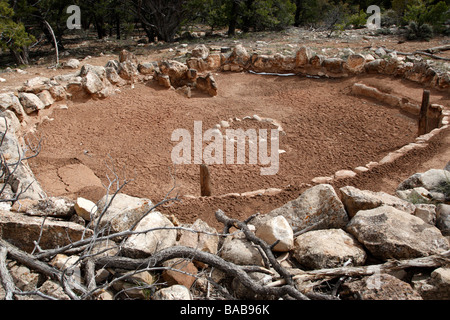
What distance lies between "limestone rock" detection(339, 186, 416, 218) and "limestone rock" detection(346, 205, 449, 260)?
9.0 inches

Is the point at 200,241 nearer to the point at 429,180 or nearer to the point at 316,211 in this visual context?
the point at 316,211

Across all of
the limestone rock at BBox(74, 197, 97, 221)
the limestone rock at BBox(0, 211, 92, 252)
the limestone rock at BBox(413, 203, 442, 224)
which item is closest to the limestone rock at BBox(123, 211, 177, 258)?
the limestone rock at BBox(0, 211, 92, 252)

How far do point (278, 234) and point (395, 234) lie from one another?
1114 mm

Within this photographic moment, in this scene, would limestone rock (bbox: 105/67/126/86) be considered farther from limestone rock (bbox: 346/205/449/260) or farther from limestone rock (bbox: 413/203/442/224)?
limestone rock (bbox: 413/203/442/224)

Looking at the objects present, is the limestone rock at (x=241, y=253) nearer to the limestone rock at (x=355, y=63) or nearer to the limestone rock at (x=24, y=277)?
the limestone rock at (x=24, y=277)

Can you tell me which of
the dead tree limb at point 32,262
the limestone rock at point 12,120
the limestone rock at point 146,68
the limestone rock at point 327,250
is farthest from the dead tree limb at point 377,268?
the limestone rock at point 146,68

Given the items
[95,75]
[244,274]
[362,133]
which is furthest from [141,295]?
[95,75]

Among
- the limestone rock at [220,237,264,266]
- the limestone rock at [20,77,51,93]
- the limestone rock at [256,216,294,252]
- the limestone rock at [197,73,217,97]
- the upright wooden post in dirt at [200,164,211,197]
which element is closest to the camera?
the limestone rock at [220,237,264,266]

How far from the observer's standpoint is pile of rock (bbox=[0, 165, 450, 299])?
288 cm

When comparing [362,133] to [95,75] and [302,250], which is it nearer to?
[302,250]

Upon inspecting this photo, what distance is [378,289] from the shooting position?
2729 mm

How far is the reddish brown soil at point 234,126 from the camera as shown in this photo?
19.3ft

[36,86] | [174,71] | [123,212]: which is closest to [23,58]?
[36,86]

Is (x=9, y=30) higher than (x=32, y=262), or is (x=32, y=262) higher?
(x=9, y=30)
